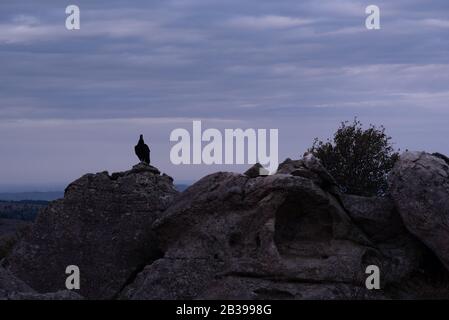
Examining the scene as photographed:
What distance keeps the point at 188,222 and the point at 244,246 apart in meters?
1.78

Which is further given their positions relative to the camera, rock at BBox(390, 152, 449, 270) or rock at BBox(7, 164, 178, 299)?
rock at BBox(7, 164, 178, 299)

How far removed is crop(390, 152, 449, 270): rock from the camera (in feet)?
74.0

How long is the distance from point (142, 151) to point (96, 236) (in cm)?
348

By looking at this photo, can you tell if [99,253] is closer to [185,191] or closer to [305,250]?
[185,191]

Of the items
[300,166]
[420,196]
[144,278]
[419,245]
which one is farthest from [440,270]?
[144,278]

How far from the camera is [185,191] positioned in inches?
974

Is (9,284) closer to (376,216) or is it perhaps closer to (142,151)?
(142,151)

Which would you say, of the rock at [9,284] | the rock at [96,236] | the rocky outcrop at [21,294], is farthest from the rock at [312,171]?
the rock at [9,284]

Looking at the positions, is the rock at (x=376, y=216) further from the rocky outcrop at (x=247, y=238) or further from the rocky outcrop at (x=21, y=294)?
the rocky outcrop at (x=21, y=294)

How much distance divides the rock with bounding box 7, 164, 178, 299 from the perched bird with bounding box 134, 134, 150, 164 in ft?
4.33

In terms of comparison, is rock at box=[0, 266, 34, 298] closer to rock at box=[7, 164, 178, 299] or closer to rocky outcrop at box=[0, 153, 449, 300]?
rocky outcrop at box=[0, 153, 449, 300]

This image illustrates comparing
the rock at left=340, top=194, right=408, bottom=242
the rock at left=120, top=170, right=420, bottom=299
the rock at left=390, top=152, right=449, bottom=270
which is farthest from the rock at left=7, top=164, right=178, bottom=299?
the rock at left=390, top=152, right=449, bottom=270

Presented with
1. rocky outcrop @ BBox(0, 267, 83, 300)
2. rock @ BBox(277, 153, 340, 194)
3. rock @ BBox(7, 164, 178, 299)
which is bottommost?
rocky outcrop @ BBox(0, 267, 83, 300)

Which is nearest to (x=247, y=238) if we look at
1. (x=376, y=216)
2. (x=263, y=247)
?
(x=263, y=247)
